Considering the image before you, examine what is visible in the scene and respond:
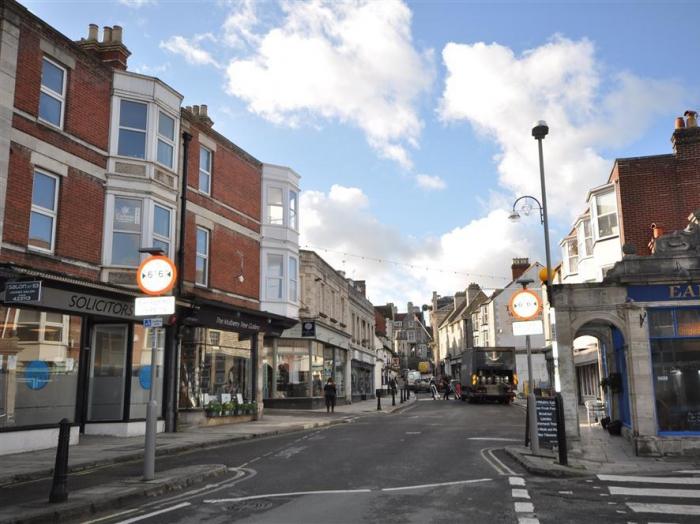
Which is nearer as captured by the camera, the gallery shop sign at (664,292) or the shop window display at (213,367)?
the gallery shop sign at (664,292)

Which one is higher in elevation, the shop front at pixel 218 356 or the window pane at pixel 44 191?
the window pane at pixel 44 191

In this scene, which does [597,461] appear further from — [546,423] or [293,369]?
[293,369]

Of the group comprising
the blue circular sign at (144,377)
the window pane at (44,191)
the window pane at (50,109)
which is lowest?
the blue circular sign at (144,377)

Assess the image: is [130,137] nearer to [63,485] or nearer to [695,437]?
[63,485]

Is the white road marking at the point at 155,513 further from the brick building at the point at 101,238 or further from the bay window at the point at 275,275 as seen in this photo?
the bay window at the point at 275,275

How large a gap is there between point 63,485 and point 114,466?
425 cm

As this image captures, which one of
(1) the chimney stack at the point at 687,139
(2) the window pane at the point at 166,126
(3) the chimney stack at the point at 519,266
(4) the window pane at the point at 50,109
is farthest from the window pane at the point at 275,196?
(3) the chimney stack at the point at 519,266

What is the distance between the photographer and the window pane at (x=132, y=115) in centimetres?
1906

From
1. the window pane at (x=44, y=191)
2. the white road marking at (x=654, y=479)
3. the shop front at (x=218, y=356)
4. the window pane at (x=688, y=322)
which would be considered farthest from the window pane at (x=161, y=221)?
the window pane at (x=688, y=322)

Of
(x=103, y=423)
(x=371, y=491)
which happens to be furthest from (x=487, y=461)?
(x=103, y=423)

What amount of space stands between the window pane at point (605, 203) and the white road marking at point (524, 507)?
68.9ft

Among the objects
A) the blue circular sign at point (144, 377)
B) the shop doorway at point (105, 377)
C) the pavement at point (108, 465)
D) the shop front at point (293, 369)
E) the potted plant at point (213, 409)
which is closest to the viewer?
the pavement at point (108, 465)

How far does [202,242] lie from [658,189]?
1827cm

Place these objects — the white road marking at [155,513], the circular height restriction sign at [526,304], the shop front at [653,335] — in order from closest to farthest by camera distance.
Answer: the white road marking at [155,513] < the circular height restriction sign at [526,304] < the shop front at [653,335]
